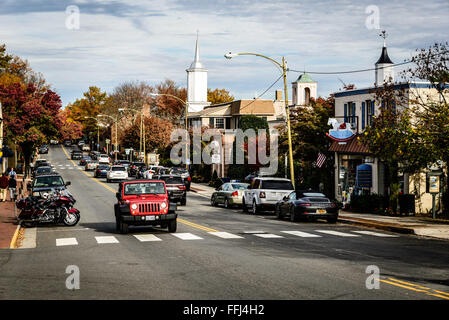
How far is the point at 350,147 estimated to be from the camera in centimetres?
3688

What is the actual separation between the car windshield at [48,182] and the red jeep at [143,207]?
38.7 ft

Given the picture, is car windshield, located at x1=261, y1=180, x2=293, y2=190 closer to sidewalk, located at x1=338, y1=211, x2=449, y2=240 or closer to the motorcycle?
sidewalk, located at x1=338, y1=211, x2=449, y2=240

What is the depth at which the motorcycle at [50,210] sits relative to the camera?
24.5 meters

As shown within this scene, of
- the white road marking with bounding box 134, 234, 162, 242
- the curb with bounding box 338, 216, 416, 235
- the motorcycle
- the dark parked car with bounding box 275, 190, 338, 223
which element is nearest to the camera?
the white road marking with bounding box 134, 234, 162, 242

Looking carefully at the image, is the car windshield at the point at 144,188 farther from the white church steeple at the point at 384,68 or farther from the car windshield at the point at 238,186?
the white church steeple at the point at 384,68

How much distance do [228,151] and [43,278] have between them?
158 ft

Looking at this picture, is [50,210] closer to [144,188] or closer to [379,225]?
[144,188]

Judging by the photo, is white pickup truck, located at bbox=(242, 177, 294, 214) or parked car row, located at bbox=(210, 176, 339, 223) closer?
parked car row, located at bbox=(210, 176, 339, 223)

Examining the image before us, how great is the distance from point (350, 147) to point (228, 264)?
24168mm

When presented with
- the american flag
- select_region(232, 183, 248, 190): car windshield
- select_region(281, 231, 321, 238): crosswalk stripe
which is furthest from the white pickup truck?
select_region(281, 231, 321, 238): crosswalk stripe

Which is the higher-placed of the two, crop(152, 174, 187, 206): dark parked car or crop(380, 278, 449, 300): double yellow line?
crop(152, 174, 187, 206): dark parked car

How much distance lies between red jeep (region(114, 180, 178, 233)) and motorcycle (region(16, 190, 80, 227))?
3487 mm

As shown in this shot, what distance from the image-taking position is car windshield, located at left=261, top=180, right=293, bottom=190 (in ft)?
104
